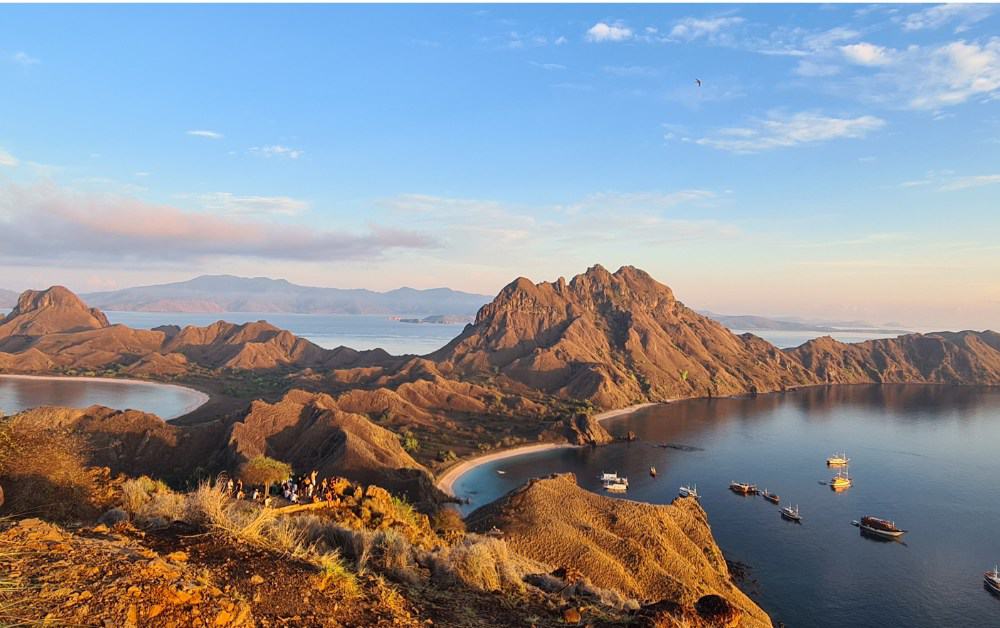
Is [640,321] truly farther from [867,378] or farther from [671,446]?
[671,446]

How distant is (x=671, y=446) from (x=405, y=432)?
1797 inches

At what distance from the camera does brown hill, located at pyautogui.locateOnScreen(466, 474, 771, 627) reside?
2902 cm

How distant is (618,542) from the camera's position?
108 ft

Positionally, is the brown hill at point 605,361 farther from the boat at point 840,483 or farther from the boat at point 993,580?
the boat at point 993,580

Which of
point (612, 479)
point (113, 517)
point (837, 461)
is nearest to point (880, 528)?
point (612, 479)

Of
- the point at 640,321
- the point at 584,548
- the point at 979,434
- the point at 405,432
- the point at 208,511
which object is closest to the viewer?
the point at 208,511

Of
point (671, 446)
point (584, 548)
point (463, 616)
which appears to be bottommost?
point (671, 446)

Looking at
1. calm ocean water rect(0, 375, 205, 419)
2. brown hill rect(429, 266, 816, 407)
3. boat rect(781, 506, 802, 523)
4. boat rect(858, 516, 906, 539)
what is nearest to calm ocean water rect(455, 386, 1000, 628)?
boat rect(781, 506, 802, 523)

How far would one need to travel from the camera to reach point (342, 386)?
→ 13750cm

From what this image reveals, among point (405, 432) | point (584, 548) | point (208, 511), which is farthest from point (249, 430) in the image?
point (208, 511)

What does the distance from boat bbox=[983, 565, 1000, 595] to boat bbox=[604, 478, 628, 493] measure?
3537cm

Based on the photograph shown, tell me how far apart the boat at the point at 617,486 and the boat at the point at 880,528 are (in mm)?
25642

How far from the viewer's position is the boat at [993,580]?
44812 millimetres

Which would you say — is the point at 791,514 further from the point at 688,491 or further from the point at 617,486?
the point at 617,486
